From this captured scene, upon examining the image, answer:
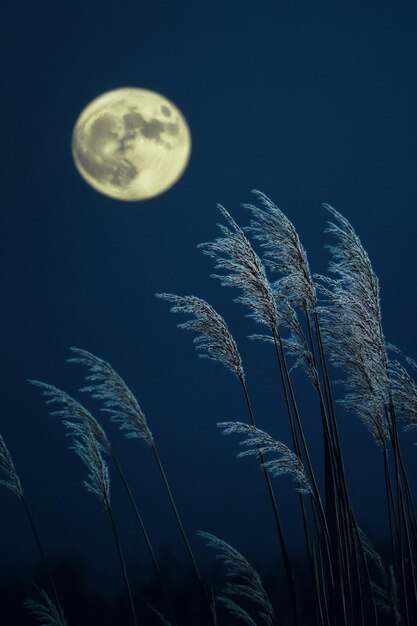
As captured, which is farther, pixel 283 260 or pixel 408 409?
pixel 283 260

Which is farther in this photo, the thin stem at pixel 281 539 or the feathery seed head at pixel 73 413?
the feathery seed head at pixel 73 413

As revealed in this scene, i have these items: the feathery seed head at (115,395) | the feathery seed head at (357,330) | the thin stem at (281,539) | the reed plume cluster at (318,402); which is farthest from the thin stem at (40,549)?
the feathery seed head at (357,330)

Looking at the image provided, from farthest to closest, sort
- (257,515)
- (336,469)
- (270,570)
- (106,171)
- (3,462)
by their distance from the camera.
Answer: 1. (257,515)
2. (270,570)
3. (106,171)
4. (3,462)
5. (336,469)

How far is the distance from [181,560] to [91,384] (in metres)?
13.9

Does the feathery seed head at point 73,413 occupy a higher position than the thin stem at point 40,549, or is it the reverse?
the feathery seed head at point 73,413

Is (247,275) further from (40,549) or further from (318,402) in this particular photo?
(40,549)

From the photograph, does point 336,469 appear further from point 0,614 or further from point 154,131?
point 0,614

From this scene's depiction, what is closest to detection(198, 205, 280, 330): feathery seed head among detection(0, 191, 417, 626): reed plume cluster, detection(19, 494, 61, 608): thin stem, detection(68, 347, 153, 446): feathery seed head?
detection(0, 191, 417, 626): reed plume cluster

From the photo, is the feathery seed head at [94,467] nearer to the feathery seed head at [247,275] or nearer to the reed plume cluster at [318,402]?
the reed plume cluster at [318,402]

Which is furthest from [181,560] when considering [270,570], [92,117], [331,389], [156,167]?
[331,389]

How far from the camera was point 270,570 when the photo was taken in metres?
15.3

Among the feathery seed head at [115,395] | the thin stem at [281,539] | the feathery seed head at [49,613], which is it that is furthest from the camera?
the feathery seed head at [49,613]

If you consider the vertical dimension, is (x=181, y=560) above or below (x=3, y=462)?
below

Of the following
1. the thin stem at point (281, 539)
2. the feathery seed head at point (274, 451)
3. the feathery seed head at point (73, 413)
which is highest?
the feathery seed head at point (73, 413)
